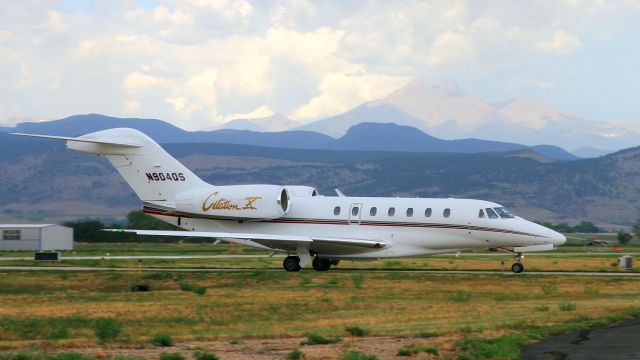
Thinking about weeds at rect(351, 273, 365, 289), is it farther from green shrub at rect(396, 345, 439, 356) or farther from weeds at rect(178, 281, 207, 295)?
green shrub at rect(396, 345, 439, 356)

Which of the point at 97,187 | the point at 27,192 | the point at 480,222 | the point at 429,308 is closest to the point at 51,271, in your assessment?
Result: the point at 480,222

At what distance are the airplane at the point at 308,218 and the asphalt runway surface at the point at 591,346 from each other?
16583mm

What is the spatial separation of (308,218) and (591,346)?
22649mm

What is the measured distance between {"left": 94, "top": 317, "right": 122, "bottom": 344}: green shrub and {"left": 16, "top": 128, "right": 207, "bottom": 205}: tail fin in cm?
2028

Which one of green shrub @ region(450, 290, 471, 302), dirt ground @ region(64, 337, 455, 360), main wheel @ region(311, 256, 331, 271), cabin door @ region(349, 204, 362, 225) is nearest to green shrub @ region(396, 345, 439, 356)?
dirt ground @ region(64, 337, 455, 360)

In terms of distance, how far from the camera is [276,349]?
19.8m

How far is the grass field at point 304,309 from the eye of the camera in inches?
818

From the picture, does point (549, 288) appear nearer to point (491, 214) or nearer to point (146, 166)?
point (491, 214)

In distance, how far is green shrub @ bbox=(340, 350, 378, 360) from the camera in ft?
59.3

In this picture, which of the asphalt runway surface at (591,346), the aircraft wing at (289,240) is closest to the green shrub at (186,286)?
the aircraft wing at (289,240)

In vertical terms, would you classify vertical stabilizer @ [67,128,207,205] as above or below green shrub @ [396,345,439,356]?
above

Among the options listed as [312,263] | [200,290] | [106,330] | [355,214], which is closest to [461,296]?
[200,290]

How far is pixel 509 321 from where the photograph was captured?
2434cm

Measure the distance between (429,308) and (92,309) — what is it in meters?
8.45
